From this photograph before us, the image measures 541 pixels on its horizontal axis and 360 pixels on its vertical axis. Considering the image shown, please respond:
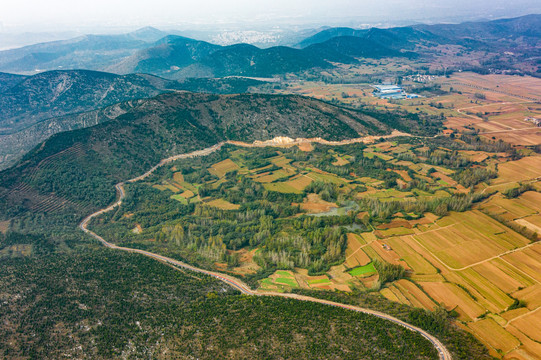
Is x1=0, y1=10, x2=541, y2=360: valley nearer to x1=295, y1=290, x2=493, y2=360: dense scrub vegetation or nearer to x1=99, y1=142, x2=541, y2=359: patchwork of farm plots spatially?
x1=295, y1=290, x2=493, y2=360: dense scrub vegetation

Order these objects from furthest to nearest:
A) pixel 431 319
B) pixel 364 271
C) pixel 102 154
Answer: pixel 102 154, pixel 364 271, pixel 431 319

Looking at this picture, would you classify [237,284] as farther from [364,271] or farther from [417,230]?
[417,230]

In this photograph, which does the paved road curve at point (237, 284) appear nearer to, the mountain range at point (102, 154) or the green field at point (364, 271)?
the mountain range at point (102, 154)

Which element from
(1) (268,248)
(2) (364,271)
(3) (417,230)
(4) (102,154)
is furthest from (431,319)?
(4) (102,154)

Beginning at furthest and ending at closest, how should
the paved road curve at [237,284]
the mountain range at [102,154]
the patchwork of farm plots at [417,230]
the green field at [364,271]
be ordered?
1. the mountain range at [102,154]
2. the green field at [364,271]
3. the patchwork of farm plots at [417,230]
4. the paved road curve at [237,284]

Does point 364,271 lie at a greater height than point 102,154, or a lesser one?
lesser

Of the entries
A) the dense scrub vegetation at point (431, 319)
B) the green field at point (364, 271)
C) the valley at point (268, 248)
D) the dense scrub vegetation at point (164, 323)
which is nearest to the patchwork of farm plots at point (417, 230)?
the green field at point (364, 271)

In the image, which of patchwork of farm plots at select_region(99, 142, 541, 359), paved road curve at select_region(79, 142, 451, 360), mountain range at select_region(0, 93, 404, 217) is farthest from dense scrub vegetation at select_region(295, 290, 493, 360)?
mountain range at select_region(0, 93, 404, 217)

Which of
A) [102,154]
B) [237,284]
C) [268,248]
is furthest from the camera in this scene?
[102,154]

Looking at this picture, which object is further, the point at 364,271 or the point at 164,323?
the point at 364,271

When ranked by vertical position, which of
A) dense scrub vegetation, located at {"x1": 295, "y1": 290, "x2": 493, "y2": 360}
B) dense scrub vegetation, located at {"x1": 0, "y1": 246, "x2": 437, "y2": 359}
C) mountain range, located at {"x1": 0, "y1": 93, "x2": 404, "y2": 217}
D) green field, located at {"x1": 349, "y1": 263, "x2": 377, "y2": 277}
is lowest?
green field, located at {"x1": 349, "y1": 263, "x2": 377, "y2": 277}

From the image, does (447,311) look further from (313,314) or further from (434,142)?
(434,142)
